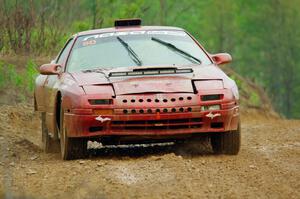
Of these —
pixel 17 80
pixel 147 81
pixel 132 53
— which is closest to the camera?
pixel 147 81

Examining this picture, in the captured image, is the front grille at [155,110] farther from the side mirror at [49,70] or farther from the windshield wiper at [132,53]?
the side mirror at [49,70]

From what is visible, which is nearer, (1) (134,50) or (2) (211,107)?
(2) (211,107)

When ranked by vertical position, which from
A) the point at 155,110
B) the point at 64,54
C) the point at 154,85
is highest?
the point at 64,54

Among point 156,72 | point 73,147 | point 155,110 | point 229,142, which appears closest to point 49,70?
point 73,147

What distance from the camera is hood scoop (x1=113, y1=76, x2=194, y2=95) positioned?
9469 millimetres

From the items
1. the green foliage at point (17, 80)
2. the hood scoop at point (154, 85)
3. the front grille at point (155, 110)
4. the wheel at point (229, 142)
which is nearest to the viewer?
the front grille at point (155, 110)

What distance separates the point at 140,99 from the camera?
9.39m

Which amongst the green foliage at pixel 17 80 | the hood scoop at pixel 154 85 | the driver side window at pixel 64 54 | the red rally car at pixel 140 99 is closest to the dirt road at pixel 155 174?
the red rally car at pixel 140 99

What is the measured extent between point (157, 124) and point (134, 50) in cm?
156

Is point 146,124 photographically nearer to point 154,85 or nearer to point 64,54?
point 154,85

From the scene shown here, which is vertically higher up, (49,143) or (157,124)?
(157,124)

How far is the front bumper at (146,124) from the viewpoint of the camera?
9.37 meters

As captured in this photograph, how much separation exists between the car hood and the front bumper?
0.26 m

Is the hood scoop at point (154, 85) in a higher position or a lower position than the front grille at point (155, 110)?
higher
